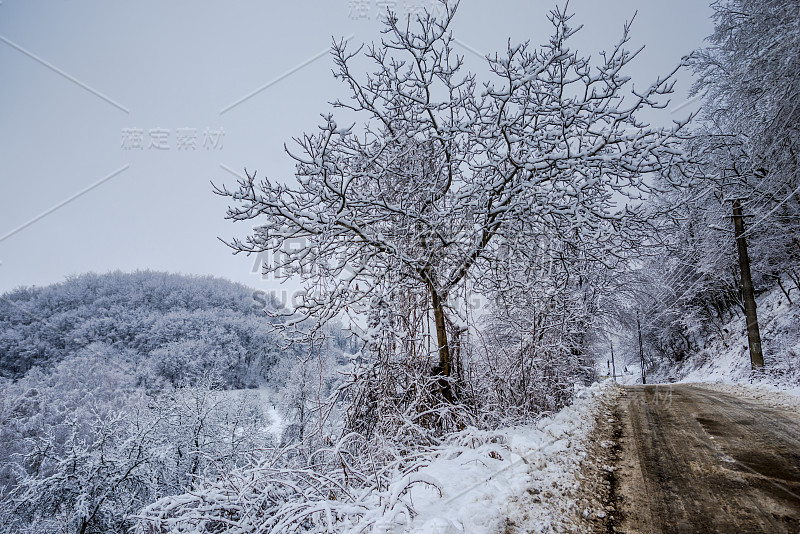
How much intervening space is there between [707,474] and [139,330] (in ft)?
232

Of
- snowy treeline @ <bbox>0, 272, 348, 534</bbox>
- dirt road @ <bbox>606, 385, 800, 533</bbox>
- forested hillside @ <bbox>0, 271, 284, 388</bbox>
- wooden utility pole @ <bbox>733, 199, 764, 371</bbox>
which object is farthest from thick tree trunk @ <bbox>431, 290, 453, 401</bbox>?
forested hillside @ <bbox>0, 271, 284, 388</bbox>

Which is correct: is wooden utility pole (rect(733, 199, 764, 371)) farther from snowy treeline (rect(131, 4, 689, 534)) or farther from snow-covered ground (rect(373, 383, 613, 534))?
snow-covered ground (rect(373, 383, 613, 534))

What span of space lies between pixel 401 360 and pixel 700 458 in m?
3.25

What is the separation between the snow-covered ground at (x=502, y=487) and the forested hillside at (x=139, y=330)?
1618 inches

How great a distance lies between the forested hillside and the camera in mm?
45719

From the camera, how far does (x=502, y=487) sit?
2578 mm

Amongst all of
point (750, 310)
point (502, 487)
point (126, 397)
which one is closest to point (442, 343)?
point (502, 487)

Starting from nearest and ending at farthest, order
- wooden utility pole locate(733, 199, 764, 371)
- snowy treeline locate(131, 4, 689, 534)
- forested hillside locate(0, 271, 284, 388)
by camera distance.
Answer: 1. snowy treeline locate(131, 4, 689, 534)
2. wooden utility pole locate(733, 199, 764, 371)
3. forested hillside locate(0, 271, 284, 388)

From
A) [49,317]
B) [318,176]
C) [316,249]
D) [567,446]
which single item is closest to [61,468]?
[316,249]

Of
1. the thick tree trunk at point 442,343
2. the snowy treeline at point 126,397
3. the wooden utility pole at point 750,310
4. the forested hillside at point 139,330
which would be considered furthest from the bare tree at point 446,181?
the forested hillside at point 139,330

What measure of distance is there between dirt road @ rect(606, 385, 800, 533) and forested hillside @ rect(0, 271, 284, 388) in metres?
42.0

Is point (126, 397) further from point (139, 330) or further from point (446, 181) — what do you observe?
point (139, 330)

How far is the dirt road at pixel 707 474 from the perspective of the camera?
82.3 inches

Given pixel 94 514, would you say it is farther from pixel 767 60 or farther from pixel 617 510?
pixel 767 60
